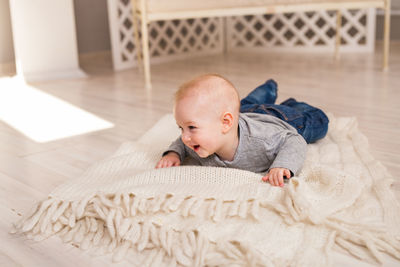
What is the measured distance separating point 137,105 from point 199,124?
1084 mm

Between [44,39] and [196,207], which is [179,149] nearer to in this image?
[196,207]

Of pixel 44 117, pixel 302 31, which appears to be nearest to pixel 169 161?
pixel 44 117

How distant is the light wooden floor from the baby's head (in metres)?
0.30

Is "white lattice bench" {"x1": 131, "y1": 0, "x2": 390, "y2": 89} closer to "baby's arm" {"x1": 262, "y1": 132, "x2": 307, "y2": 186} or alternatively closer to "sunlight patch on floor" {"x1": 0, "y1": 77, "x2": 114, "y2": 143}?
"sunlight patch on floor" {"x1": 0, "y1": 77, "x2": 114, "y2": 143}

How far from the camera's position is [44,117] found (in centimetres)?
179

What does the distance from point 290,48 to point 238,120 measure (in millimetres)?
2776

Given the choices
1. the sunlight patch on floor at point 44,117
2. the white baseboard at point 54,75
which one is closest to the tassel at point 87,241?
the sunlight patch on floor at point 44,117

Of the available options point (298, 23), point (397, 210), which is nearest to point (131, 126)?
point (397, 210)

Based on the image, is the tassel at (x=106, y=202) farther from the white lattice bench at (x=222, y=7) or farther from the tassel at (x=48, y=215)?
the white lattice bench at (x=222, y=7)

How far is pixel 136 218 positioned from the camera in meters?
0.82

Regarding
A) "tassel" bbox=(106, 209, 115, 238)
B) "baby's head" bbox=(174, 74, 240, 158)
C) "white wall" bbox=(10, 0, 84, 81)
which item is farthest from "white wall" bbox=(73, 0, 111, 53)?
"tassel" bbox=(106, 209, 115, 238)

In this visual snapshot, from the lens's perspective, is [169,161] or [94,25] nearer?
[169,161]

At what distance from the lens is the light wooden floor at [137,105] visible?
0.95 meters

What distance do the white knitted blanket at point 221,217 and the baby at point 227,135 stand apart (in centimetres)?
5
